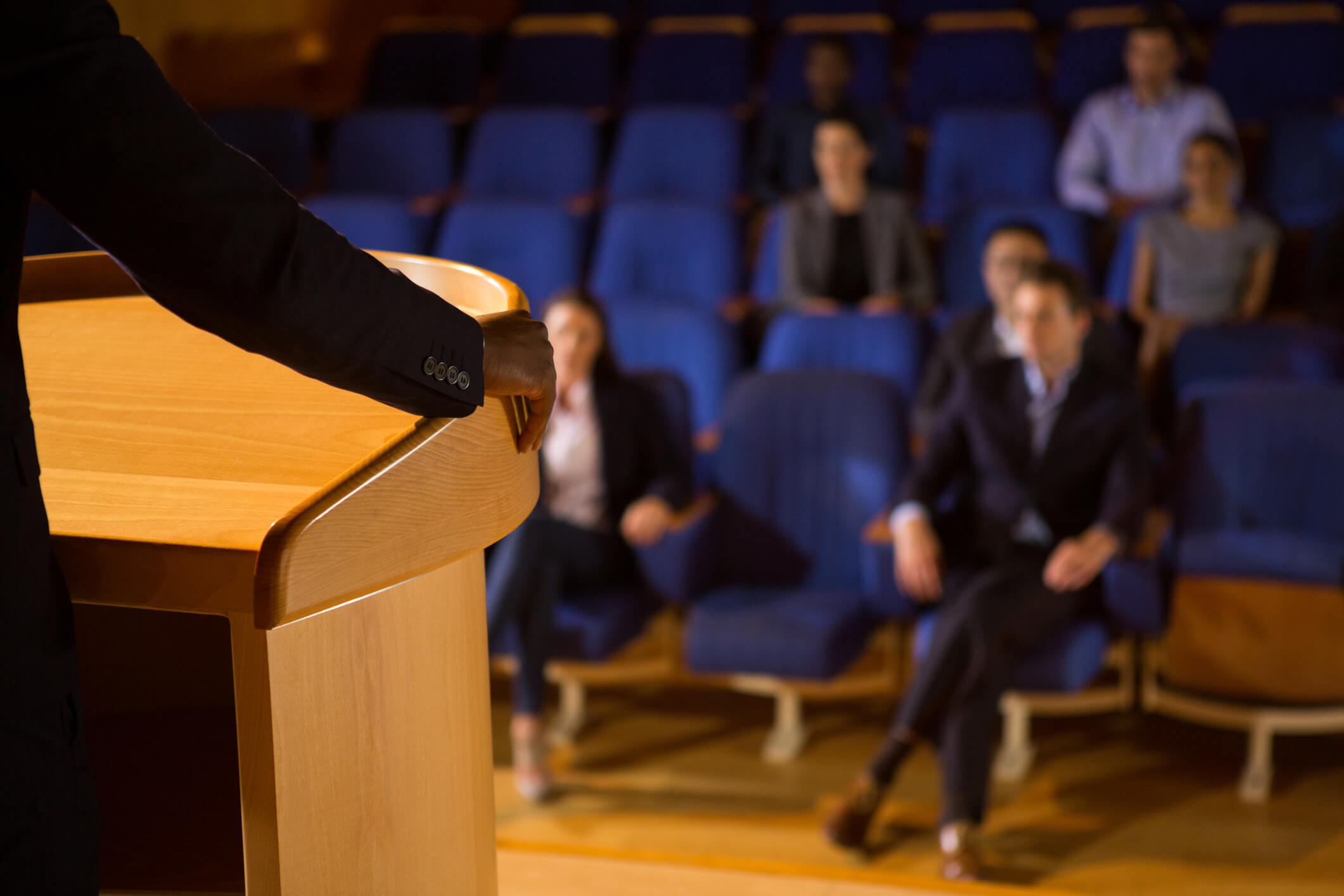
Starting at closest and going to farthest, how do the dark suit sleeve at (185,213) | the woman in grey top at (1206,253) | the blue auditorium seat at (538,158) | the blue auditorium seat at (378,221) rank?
1. the dark suit sleeve at (185,213)
2. the woman in grey top at (1206,253)
3. the blue auditorium seat at (378,221)
4. the blue auditorium seat at (538,158)

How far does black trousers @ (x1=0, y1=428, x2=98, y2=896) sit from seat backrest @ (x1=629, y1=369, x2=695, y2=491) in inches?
32.6

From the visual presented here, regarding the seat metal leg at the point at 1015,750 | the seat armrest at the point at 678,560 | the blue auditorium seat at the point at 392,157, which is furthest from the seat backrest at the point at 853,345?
the blue auditorium seat at the point at 392,157

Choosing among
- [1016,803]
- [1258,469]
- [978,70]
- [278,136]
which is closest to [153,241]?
[1016,803]

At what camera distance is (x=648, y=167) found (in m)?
1.60

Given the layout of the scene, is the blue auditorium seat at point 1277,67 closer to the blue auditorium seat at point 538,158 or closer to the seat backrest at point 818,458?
the blue auditorium seat at point 538,158

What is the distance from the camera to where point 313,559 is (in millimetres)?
192

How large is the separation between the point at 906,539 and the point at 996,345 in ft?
0.88

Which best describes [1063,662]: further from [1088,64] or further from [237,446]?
[1088,64]

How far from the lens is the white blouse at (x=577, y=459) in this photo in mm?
1020

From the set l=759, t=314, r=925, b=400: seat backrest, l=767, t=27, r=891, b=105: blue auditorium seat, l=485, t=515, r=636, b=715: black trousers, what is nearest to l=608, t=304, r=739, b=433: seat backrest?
l=759, t=314, r=925, b=400: seat backrest

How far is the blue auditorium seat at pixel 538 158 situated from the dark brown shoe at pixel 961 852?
102cm

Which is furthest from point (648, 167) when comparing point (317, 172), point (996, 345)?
point (996, 345)

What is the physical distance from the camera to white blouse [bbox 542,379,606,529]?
1020 mm

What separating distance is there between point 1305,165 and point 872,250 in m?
0.51
